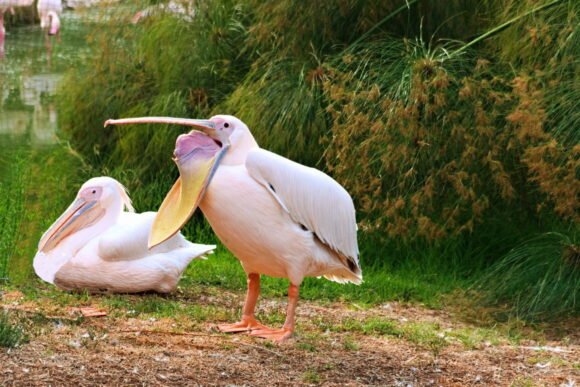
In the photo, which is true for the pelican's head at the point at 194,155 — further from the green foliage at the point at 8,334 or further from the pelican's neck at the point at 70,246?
the pelican's neck at the point at 70,246

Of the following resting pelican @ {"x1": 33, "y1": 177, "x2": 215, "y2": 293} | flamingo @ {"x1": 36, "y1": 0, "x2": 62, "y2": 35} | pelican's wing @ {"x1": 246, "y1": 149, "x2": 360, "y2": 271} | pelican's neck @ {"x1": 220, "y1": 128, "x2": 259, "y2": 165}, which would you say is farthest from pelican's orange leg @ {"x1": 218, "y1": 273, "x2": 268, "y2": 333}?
flamingo @ {"x1": 36, "y1": 0, "x2": 62, "y2": 35}

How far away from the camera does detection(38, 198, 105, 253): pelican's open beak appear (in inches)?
230

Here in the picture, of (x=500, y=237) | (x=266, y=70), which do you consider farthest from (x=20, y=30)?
(x=500, y=237)

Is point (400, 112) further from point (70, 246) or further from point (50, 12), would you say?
point (50, 12)

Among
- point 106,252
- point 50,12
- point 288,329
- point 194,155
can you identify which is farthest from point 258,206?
point 50,12

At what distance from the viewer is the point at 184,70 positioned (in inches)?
330

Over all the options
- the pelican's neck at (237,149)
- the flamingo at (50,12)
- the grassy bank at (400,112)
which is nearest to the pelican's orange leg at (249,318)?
the pelican's neck at (237,149)

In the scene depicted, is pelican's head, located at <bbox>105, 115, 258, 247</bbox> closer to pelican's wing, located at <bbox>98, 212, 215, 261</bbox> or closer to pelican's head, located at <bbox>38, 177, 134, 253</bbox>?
pelican's wing, located at <bbox>98, 212, 215, 261</bbox>

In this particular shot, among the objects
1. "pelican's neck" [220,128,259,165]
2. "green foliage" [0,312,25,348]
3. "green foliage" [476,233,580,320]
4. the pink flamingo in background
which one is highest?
"pelican's neck" [220,128,259,165]

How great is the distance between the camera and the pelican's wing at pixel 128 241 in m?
5.69

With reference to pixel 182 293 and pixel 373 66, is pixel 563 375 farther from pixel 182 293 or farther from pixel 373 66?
pixel 373 66

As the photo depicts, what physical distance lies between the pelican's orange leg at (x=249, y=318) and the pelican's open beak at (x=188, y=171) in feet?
1.49

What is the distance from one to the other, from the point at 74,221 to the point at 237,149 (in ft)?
4.67

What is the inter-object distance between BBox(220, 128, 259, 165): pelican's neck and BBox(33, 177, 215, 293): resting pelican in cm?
96
